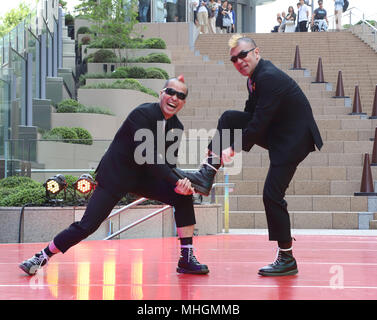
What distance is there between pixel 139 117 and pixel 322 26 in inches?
1065

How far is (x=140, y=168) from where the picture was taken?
6.27 m

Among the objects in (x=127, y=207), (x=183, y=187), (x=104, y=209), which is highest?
(x=183, y=187)

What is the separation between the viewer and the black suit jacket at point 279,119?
607cm

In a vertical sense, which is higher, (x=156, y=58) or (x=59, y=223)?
(x=156, y=58)

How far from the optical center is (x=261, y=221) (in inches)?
500

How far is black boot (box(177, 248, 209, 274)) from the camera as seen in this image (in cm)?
641

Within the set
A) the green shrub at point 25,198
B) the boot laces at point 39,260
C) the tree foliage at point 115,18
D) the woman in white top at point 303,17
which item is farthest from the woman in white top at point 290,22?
the boot laces at point 39,260

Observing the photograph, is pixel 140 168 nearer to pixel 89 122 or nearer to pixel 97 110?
pixel 89 122

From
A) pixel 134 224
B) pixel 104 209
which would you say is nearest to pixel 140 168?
pixel 104 209

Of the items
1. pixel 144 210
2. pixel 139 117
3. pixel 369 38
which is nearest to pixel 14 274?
pixel 139 117

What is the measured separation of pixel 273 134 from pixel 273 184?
1.43 feet

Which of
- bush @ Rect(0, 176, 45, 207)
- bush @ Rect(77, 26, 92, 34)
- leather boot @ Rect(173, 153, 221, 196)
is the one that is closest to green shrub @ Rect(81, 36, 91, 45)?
bush @ Rect(77, 26, 92, 34)

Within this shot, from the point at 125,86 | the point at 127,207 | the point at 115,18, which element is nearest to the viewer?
the point at 127,207

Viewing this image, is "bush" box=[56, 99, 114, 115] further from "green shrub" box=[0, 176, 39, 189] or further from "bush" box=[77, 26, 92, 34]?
"bush" box=[77, 26, 92, 34]
